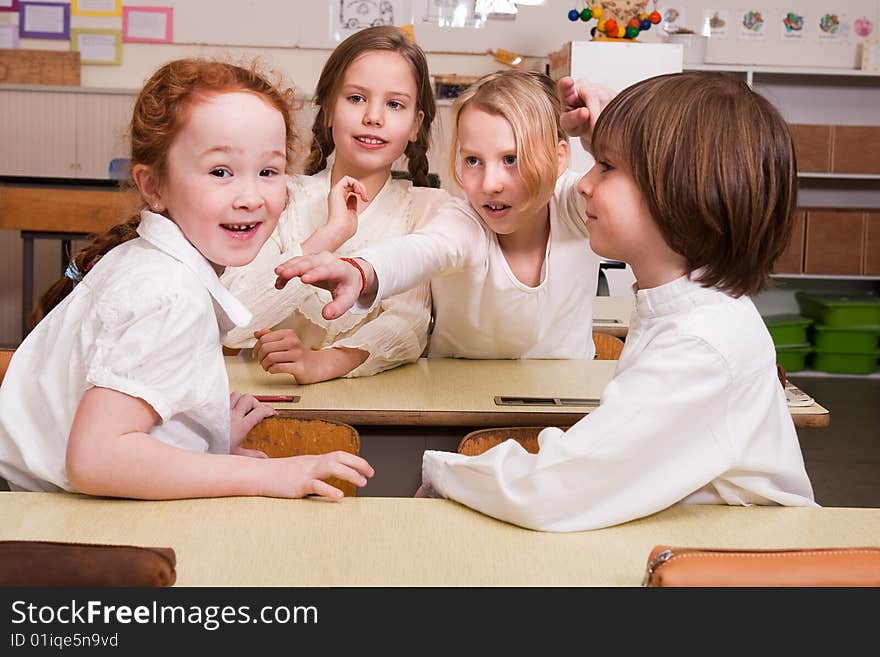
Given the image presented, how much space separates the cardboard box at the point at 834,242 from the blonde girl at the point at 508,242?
415 cm

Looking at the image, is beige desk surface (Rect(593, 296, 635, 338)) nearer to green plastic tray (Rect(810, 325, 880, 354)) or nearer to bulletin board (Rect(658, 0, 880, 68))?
green plastic tray (Rect(810, 325, 880, 354))

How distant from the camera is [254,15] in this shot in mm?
6180

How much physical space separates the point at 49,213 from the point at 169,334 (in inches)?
182

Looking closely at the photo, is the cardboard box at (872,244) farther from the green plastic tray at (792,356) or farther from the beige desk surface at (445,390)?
the beige desk surface at (445,390)

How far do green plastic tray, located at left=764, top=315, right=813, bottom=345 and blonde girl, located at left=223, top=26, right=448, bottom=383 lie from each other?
4174mm

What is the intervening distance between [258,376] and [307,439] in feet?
1.30

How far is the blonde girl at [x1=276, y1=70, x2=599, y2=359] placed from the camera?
2020 mm

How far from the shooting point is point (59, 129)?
20.2 ft

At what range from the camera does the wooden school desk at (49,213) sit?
17.7 feet

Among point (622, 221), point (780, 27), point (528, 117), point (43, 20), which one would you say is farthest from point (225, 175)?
Result: point (780, 27)

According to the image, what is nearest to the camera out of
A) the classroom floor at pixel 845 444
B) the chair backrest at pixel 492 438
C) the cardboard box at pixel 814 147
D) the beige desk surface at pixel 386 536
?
the beige desk surface at pixel 386 536

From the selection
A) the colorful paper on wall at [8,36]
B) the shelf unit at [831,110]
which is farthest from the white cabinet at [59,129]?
the shelf unit at [831,110]

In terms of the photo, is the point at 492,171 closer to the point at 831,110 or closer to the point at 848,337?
the point at 848,337

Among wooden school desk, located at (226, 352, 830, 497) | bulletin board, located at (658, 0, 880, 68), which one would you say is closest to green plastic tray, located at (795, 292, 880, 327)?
bulletin board, located at (658, 0, 880, 68)
